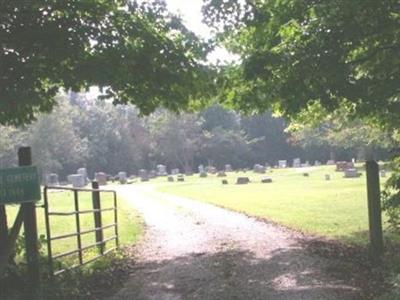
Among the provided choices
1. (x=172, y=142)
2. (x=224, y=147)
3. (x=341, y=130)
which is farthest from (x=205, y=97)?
(x=224, y=147)

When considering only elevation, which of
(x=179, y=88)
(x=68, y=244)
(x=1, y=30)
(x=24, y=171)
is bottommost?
(x=68, y=244)

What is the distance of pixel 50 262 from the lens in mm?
9930

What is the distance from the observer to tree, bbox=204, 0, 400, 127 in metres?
10.7

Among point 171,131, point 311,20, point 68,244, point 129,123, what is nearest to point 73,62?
point 311,20

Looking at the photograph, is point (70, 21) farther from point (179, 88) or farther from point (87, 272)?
point (87, 272)

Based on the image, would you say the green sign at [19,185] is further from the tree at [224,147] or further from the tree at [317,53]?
the tree at [224,147]

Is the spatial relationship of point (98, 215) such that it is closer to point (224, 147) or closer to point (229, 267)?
point (229, 267)

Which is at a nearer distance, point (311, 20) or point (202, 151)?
point (311, 20)

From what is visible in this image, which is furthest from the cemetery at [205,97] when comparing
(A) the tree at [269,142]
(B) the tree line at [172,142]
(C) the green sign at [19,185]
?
(A) the tree at [269,142]

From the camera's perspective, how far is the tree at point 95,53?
10242mm

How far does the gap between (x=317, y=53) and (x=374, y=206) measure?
115 inches

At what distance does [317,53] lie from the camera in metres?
10.9

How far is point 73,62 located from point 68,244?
7.49 metres

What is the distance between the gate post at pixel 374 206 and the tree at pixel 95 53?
3584mm
